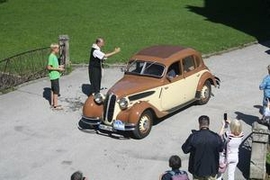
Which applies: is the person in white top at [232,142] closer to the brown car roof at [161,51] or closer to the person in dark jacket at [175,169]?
the person in dark jacket at [175,169]

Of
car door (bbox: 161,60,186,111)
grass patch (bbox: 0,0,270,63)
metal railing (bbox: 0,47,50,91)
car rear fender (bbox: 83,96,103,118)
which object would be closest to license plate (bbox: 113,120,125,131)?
car rear fender (bbox: 83,96,103,118)

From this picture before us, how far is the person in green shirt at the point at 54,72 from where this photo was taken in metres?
15.4

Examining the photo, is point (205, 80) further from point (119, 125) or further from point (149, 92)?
point (119, 125)

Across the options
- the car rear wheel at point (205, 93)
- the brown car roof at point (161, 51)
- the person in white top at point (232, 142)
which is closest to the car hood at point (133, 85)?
the brown car roof at point (161, 51)

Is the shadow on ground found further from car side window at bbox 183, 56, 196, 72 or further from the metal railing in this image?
car side window at bbox 183, 56, 196, 72

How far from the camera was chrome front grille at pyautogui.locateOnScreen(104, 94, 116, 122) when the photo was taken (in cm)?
1342

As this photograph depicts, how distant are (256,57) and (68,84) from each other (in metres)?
8.19

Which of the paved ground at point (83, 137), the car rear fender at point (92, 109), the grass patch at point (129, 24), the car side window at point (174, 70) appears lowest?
the paved ground at point (83, 137)

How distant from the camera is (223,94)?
1700cm

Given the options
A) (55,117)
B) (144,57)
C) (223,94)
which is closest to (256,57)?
(223,94)

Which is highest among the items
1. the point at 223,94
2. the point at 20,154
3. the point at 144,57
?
the point at 144,57

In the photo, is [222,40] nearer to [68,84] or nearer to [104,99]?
[68,84]

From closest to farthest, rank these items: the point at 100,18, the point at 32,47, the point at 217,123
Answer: the point at 217,123 < the point at 32,47 < the point at 100,18

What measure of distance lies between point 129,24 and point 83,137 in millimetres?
14980
